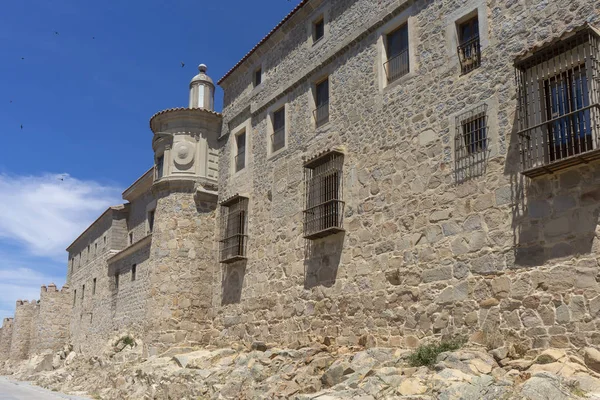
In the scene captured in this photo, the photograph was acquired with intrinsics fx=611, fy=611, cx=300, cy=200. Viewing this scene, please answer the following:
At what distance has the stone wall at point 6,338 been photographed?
4334 cm

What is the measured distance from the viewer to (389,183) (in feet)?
37.1

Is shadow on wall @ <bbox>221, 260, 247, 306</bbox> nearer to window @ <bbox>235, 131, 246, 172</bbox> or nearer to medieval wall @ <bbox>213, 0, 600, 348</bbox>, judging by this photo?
medieval wall @ <bbox>213, 0, 600, 348</bbox>

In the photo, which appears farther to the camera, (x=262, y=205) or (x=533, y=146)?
(x=262, y=205)

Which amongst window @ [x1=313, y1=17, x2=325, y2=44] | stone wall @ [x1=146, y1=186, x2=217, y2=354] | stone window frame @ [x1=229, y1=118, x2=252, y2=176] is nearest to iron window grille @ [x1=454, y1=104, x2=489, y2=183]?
window @ [x1=313, y1=17, x2=325, y2=44]

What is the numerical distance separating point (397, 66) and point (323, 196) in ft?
10.1

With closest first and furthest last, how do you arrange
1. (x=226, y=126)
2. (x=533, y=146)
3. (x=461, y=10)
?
(x=533, y=146) < (x=461, y=10) < (x=226, y=126)

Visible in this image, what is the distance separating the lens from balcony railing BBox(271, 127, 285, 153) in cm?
1493

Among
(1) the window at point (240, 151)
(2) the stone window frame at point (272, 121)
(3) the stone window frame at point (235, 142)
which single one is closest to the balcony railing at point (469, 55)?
(2) the stone window frame at point (272, 121)

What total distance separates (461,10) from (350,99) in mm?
3124

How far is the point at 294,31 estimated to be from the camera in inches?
595

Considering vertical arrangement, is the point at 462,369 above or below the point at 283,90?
below

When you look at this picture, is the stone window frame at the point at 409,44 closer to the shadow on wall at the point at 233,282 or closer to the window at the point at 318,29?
the window at the point at 318,29

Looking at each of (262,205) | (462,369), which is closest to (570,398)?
(462,369)

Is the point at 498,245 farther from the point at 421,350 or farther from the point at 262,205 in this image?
the point at 262,205
